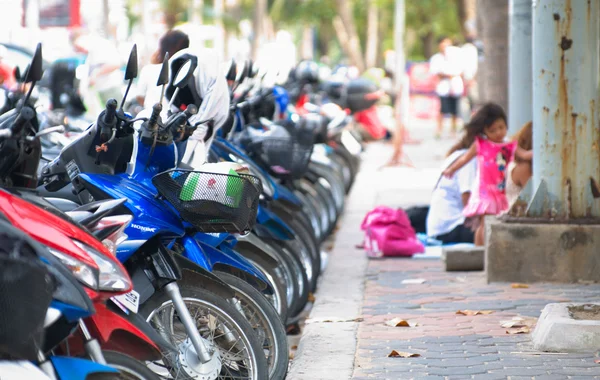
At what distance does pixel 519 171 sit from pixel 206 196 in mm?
4764

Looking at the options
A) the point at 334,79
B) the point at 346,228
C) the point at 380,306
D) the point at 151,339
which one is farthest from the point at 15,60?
the point at 151,339

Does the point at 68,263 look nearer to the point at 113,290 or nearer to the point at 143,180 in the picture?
the point at 113,290

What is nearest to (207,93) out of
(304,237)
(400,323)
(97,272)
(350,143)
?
(304,237)

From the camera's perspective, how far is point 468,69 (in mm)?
27781

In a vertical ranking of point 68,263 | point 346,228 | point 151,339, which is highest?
point 68,263

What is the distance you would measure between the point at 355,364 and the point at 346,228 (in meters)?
5.87

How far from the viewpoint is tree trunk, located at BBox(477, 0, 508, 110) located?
536 inches

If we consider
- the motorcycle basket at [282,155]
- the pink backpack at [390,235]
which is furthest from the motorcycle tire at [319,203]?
the motorcycle basket at [282,155]

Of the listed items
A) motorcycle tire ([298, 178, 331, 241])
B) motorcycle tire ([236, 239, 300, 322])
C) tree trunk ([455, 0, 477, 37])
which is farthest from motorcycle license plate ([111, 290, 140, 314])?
tree trunk ([455, 0, 477, 37])

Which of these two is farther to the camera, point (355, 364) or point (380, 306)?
point (380, 306)

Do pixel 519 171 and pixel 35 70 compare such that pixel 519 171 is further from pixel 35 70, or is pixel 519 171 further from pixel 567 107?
pixel 35 70

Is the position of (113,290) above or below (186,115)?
below

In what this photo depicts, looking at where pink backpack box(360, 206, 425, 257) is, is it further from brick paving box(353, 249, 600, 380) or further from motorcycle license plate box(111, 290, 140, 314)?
motorcycle license plate box(111, 290, 140, 314)

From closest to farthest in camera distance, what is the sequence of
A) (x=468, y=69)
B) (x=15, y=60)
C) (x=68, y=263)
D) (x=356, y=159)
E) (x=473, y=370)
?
1. (x=68, y=263)
2. (x=473, y=370)
3. (x=356, y=159)
4. (x=15, y=60)
5. (x=468, y=69)
